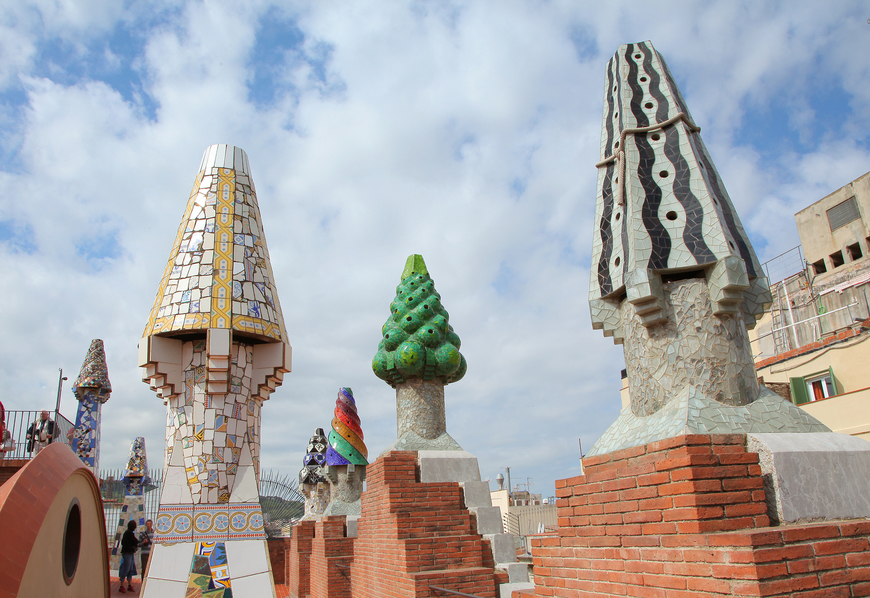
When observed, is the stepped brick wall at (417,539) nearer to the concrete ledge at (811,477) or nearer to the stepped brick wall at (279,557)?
the concrete ledge at (811,477)

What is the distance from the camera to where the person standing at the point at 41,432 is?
11219 mm

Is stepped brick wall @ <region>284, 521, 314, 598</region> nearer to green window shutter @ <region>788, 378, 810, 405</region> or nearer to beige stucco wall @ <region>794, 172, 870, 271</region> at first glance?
green window shutter @ <region>788, 378, 810, 405</region>

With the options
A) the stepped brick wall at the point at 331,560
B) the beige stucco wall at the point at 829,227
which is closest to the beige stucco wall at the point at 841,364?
the beige stucco wall at the point at 829,227

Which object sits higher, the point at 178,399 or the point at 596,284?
the point at 596,284

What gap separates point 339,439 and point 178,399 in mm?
8752

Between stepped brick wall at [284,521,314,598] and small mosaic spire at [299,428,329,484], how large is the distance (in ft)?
5.00

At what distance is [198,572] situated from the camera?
16.5ft

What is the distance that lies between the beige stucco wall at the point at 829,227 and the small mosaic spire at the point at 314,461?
17.0 metres

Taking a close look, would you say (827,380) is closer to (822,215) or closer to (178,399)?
(822,215)

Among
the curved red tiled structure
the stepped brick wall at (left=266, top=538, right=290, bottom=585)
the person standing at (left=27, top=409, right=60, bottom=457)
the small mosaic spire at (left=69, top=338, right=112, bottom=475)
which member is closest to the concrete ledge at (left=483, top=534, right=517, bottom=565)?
the curved red tiled structure

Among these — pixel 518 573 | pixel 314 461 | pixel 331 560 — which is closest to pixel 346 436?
pixel 314 461

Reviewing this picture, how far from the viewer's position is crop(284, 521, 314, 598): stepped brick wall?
44.8 feet

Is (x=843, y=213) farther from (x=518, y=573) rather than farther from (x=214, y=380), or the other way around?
(x=214, y=380)

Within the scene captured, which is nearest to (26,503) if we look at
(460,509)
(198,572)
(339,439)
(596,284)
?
(198,572)
